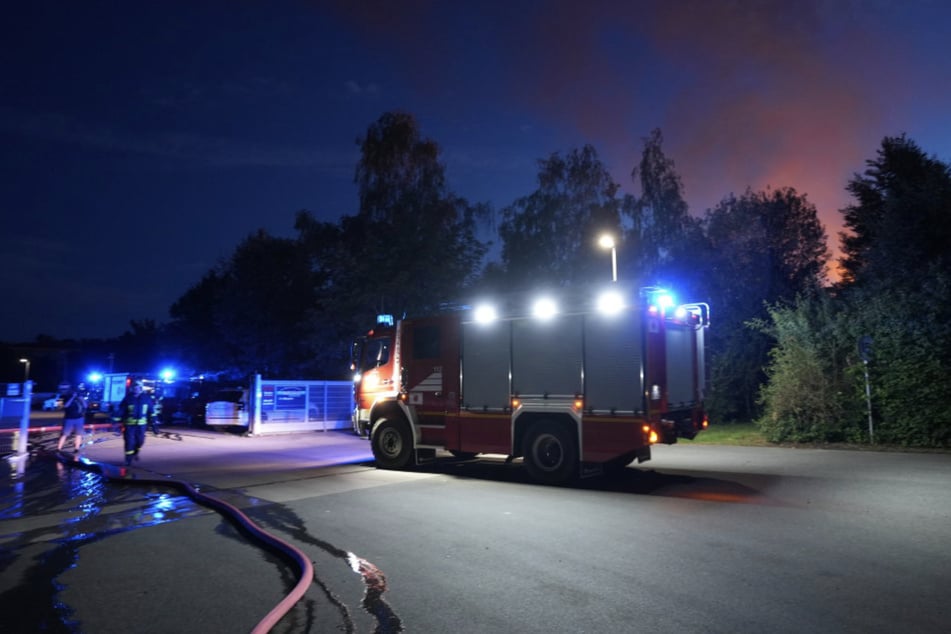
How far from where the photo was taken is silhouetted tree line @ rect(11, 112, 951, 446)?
14258mm

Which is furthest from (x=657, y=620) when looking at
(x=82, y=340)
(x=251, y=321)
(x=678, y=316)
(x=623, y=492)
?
(x=82, y=340)

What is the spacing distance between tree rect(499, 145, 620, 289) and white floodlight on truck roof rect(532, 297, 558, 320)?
70.1 ft

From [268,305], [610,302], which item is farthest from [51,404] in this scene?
[610,302]

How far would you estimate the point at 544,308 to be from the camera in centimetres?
1007

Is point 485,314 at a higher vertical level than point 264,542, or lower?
higher

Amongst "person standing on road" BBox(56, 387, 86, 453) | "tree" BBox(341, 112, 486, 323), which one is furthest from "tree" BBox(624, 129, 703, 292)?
"person standing on road" BBox(56, 387, 86, 453)

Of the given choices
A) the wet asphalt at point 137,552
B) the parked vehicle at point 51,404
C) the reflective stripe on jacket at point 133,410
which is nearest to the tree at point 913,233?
the wet asphalt at point 137,552

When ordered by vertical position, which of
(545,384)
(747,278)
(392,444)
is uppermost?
(747,278)

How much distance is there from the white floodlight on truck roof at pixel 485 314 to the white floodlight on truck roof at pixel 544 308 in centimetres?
77

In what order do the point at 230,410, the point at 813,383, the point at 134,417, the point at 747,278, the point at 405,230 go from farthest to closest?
1. the point at 405,230
2. the point at 747,278
3. the point at 230,410
4. the point at 813,383
5. the point at 134,417

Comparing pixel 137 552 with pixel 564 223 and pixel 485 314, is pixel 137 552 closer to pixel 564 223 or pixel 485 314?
pixel 485 314

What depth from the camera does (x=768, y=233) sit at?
24.4m

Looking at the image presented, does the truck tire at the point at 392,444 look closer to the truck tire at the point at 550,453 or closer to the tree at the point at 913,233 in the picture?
the truck tire at the point at 550,453

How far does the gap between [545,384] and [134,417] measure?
8.64 m
